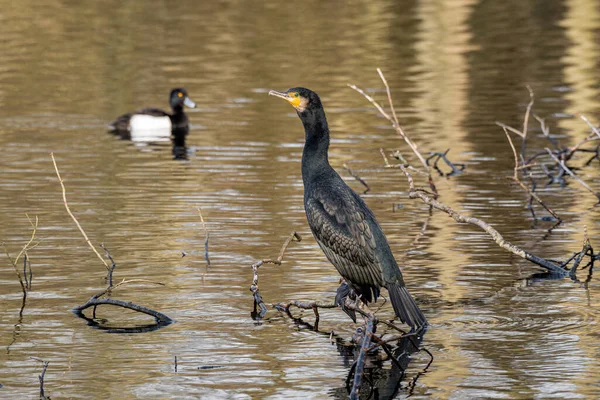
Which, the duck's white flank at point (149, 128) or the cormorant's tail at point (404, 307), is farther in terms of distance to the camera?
the duck's white flank at point (149, 128)

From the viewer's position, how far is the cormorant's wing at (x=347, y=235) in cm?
992

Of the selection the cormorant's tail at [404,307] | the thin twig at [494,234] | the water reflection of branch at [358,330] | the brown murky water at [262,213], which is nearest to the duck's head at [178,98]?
the brown murky water at [262,213]

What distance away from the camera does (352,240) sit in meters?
9.95

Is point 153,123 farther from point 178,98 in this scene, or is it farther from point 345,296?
point 345,296

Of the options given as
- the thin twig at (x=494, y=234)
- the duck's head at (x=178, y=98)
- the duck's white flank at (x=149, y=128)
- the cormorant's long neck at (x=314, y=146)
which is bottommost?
the duck's white flank at (x=149, y=128)

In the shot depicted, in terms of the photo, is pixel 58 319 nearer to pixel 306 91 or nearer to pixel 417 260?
pixel 306 91

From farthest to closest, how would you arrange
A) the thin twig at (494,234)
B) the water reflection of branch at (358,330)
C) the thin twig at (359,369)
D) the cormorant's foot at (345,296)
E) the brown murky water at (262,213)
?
the thin twig at (494,234) → the cormorant's foot at (345,296) → the brown murky water at (262,213) → the water reflection of branch at (358,330) → the thin twig at (359,369)

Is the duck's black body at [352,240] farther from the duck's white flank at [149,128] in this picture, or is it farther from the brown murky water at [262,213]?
the duck's white flank at [149,128]

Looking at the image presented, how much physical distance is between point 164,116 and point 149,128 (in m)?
0.43

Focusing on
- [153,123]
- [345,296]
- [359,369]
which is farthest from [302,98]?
[153,123]

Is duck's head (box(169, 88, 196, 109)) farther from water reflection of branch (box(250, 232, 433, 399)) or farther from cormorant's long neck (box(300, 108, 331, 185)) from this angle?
cormorant's long neck (box(300, 108, 331, 185))

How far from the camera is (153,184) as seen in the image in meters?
18.2

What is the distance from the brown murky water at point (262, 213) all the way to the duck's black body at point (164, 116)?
0.64m

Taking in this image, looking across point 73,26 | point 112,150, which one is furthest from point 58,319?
point 73,26
